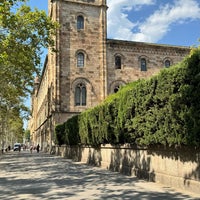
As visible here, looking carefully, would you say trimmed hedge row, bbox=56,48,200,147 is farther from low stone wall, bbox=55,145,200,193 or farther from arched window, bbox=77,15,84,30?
arched window, bbox=77,15,84,30

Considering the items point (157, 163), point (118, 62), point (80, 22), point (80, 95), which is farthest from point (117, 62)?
point (157, 163)

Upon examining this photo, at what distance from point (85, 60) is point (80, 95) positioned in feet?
14.6

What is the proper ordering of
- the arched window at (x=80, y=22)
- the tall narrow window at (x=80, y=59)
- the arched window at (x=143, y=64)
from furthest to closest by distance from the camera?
1. the arched window at (x=143, y=64)
2. the arched window at (x=80, y=22)
3. the tall narrow window at (x=80, y=59)

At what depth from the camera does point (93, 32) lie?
136 feet

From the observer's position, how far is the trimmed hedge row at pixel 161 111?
31.7ft

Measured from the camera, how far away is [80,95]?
131 ft

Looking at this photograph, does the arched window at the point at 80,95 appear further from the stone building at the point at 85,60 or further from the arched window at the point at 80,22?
the arched window at the point at 80,22

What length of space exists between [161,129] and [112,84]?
30.0 meters

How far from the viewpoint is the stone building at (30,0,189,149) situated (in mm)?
39219

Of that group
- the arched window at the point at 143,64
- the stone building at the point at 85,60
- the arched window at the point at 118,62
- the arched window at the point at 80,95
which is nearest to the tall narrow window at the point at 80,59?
the stone building at the point at 85,60

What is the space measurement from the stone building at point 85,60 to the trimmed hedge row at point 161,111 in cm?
2089

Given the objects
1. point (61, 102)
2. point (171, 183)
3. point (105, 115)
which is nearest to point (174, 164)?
point (171, 183)

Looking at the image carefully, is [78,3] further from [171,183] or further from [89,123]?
[171,183]

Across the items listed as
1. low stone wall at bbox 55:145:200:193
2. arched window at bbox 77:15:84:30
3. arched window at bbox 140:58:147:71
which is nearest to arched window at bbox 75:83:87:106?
arched window at bbox 77:15:84:30
